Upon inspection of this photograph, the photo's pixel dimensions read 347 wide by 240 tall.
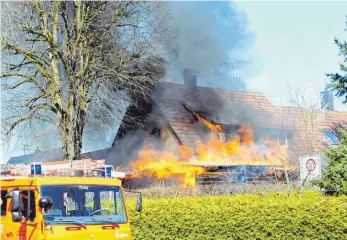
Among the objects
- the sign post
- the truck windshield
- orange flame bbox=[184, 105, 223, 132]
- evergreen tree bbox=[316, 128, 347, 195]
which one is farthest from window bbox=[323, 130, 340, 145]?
the truck windshield

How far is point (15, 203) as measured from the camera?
904cm

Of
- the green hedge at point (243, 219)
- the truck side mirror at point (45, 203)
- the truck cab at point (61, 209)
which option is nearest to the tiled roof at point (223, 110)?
the green hedge at point (243, 219)

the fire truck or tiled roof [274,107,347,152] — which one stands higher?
Answer: tiled roof [274,107,347,152]

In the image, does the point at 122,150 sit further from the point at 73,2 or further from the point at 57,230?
the point at 57,230

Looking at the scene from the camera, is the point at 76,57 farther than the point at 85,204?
Yes

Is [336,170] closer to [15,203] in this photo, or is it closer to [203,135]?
[15,203]

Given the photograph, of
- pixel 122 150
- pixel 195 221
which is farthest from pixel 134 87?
pixel 195 221

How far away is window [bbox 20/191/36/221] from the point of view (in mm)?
8977

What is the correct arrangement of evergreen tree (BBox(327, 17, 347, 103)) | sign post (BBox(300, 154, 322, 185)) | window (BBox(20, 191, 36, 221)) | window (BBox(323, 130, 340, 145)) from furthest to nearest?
window (BBox(323, 130, 340, 145)), evergreen tree (BBox(327, 17, 347, 103)), sign post (BBox(300, 154, 322, 185)), window (BBox(20, 191, 36, 221))

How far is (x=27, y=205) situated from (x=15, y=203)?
21cm

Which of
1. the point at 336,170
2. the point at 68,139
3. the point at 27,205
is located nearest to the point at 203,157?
the point at 68,139

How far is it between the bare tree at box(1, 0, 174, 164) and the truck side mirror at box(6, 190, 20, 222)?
37.9ft

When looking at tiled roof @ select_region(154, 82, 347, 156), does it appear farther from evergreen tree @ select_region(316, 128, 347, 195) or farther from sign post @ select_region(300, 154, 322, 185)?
evergreen tree @ select_region(316, 128, 347, 195)

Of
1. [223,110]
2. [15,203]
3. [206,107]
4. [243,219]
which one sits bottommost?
[243,219]
